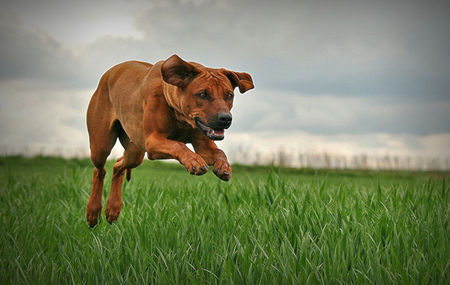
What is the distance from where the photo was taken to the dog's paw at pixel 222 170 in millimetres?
2992

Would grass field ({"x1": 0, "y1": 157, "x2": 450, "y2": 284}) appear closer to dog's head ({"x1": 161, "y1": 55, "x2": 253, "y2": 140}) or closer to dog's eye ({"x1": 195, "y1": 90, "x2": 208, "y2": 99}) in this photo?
dog's head ({"x1": 161, "y1": 55, "x2": 253, "y2": 140})

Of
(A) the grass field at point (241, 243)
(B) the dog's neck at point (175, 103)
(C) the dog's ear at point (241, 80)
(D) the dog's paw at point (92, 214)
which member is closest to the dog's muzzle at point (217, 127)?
(B) the dog's neck at point (175, 103)

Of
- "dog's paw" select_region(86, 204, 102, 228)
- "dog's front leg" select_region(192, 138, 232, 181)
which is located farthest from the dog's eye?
"dog's paw" select_region(86, 204, 102, 228)

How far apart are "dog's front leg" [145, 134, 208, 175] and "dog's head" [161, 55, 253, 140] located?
0.59ft

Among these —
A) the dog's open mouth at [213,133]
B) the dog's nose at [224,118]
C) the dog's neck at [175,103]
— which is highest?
the dog's neck at [175,103]

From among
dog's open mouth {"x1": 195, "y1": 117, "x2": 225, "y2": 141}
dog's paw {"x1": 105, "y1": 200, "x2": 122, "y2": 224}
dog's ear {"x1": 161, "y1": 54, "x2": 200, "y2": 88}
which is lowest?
dog's paw {"x1": 105, "y1": 200, "x2": 122, "y2": 224}

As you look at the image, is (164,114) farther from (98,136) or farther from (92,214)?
(92,214)

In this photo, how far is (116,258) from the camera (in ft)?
11.8

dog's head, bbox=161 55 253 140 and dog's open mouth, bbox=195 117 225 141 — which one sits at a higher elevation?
dog's head, bbox=161 55 253 140

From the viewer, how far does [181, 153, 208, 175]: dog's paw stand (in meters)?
2.83

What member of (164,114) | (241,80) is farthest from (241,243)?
(241,80)

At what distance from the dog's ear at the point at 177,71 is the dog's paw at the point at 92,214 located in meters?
2.06

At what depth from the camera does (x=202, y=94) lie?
295cm

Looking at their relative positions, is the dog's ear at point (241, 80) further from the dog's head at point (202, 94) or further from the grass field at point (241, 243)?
the grass field at point (241, 243)
